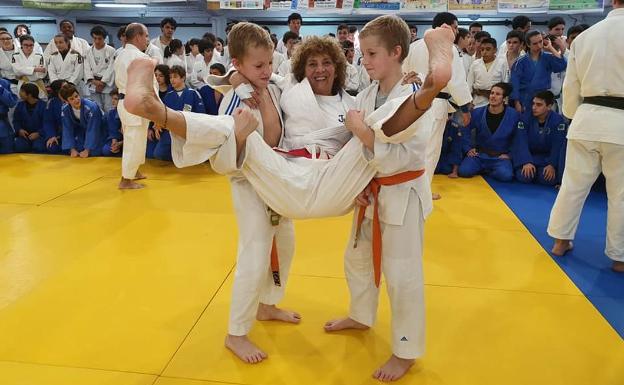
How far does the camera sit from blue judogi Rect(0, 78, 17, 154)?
20.7 feet

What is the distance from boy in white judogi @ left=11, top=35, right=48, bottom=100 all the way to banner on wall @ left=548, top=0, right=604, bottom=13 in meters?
8.10

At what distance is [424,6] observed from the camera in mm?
7574

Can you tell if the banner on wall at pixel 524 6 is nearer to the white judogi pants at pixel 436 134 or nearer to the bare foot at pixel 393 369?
the white judogi pants at pixel 436 134

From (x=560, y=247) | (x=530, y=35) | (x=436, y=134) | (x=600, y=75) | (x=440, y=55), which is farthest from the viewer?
(x=530, y=35)

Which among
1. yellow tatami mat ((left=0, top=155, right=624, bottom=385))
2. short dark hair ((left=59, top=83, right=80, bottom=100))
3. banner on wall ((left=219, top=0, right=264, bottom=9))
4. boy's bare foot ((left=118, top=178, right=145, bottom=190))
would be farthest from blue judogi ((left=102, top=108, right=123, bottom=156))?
banner on wall ((left=219, top=0, right=264, bottom=9))

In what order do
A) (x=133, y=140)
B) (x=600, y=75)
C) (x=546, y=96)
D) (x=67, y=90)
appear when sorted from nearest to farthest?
(x=600, y=75) < (x=133, y=140) < (x=546, y=96) < (x=67, y=90)

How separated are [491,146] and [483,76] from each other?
116cm

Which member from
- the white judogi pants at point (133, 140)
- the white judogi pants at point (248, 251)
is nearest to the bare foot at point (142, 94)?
the white judogi pants at point (248, 251)

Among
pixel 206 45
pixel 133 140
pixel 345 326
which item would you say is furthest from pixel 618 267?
pixel 206 45

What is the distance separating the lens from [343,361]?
2193 mm

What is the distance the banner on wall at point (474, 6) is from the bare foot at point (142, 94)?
7194mm

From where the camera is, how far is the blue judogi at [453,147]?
5664 millimetres

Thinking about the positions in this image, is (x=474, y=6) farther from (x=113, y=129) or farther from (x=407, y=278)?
(x=407, y=278)

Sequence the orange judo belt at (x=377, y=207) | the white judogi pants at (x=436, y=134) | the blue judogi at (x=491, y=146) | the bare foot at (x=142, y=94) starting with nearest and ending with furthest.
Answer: the bare foot at (x=142, y=94) < the orange judo belt at (x=377, y=207) < the white judogi pants at (x=436, y=134) < the blue judogi at (x=491, y=146)
